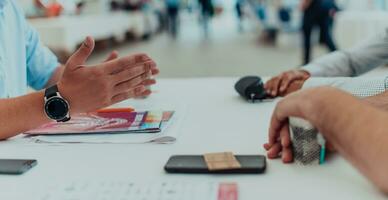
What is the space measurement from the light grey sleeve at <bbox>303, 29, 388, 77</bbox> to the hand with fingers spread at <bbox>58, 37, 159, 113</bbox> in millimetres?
770

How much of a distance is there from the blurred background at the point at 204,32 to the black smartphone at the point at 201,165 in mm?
750

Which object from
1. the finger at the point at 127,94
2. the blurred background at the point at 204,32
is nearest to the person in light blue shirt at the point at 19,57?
the blurred background at the point at 204,32

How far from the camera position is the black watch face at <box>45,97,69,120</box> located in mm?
946

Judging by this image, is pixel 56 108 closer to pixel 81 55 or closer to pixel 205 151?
pixel 81 55

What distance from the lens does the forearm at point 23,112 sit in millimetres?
963

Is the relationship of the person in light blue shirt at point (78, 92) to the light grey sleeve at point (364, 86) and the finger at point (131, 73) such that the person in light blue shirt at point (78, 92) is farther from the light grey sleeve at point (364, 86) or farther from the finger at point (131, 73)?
the light grey sleeve at point (364, 86)

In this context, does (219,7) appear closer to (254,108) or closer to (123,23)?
(123,23)

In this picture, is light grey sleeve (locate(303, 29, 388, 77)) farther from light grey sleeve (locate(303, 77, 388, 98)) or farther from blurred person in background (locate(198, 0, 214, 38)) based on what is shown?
blurred person in background (locate(198, 0, 214, 38))

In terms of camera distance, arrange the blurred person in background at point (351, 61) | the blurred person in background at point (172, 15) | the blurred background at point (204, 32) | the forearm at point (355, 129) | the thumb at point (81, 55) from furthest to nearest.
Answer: the blurred person in background at point (172, 15) → the blurred background at point (204, 32) → the blurred person in background at point (351, 61) → the thumb at point (81, 55) → the forearm at point (355, 129)

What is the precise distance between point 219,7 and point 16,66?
19698mm

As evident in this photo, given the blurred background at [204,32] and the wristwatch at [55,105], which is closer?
the wristwatch at [55,105]

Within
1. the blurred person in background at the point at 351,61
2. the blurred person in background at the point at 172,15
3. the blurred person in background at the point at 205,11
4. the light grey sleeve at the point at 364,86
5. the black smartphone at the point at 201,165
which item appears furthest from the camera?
the blurred person in background at the point at 172,15

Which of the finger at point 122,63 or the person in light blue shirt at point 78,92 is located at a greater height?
the finger at point 122,63

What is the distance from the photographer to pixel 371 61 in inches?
64.8
